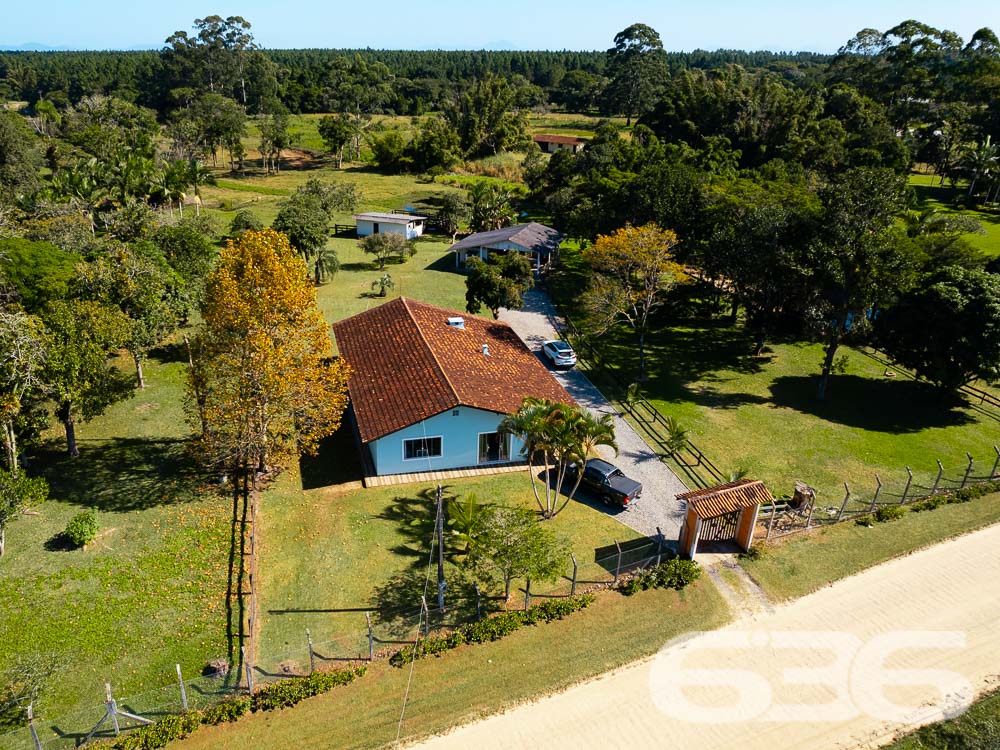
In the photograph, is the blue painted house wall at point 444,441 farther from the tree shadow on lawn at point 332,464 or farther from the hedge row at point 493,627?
the hedge row at point 493,627

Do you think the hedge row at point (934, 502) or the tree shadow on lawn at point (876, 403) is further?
the tree shadow on lawn at point (876, 403)

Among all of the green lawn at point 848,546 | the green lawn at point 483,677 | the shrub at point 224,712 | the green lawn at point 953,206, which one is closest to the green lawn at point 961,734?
the green lawn at point 848,546

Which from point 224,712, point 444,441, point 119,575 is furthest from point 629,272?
point 224,712

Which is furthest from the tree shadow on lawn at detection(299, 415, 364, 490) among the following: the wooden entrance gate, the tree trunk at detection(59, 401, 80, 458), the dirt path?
the wooden entrance gate

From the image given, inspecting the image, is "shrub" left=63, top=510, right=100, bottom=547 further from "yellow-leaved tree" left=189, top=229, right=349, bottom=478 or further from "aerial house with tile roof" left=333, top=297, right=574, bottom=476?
"aerial house with tile roof" left=333, top=297, right=574, bottom=476

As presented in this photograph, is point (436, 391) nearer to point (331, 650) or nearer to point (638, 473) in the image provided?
point (638, 473)

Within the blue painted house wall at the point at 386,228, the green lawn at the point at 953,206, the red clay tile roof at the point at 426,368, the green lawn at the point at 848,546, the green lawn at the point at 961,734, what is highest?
the green lawn at the point at 953,206

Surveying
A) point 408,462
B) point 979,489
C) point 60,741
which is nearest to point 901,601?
point 979,489
